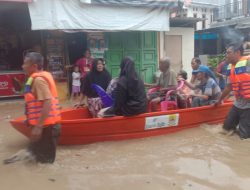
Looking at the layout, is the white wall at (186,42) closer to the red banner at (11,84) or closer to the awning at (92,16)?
the awning at (92,16)

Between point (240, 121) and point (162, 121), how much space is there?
1.35m

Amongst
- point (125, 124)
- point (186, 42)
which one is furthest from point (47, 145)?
point (186, 42)

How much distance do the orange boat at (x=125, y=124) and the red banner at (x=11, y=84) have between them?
13.4 ft

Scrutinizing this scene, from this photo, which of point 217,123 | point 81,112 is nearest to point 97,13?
point 81,112

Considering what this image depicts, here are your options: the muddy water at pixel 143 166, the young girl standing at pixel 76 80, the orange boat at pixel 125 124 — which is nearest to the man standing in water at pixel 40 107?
the muddy water at pixel 143 166

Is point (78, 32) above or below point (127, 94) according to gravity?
above

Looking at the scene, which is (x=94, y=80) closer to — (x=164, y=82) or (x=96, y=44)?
(x=164, y=82)

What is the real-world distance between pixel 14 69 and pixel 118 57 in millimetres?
3308

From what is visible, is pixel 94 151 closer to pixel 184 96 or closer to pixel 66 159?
pixel 66 159

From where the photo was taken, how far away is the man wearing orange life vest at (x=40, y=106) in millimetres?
4312

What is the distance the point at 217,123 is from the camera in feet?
23.2

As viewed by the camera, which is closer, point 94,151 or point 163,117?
point 94,151

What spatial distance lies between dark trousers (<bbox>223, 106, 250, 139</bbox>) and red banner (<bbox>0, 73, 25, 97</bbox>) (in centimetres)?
611

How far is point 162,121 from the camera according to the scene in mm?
6203
